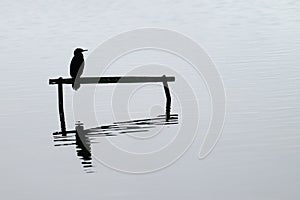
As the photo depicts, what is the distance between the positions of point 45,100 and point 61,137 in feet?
17.7

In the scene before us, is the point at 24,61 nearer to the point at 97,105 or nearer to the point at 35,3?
the point at 97,105

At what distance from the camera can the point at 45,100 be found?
80.6 ft

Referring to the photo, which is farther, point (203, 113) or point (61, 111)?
point (61, 111)

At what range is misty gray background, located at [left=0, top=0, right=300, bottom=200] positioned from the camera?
574 inches

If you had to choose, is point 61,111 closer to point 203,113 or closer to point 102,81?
point 102,81

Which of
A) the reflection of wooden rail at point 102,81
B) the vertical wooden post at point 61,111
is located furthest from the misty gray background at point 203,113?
the reflection of wooden rail at point 102,81

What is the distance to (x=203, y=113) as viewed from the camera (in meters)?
20.7

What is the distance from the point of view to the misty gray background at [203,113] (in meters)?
14.6

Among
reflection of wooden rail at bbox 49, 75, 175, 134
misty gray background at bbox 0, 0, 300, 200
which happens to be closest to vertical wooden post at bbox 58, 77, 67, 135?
reflection of wooden rail at bbox 49, 75, 175, 134

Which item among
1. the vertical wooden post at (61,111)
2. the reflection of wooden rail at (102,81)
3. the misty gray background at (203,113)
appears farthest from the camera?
the vertical wooden post at (61,111)

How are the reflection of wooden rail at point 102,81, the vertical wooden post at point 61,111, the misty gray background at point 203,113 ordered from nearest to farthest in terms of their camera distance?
1. the misty gray background at point 203,113
2. the reflection of wooden rail at point 102,81
3. the vertical wooden post at point 61,111

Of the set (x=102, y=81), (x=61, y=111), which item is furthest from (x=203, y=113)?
(x=61, y=111)

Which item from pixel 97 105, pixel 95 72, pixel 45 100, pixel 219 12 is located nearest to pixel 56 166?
pixel 97 105

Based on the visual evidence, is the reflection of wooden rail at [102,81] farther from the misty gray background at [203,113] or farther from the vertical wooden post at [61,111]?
the misty gray background at [203,113]
